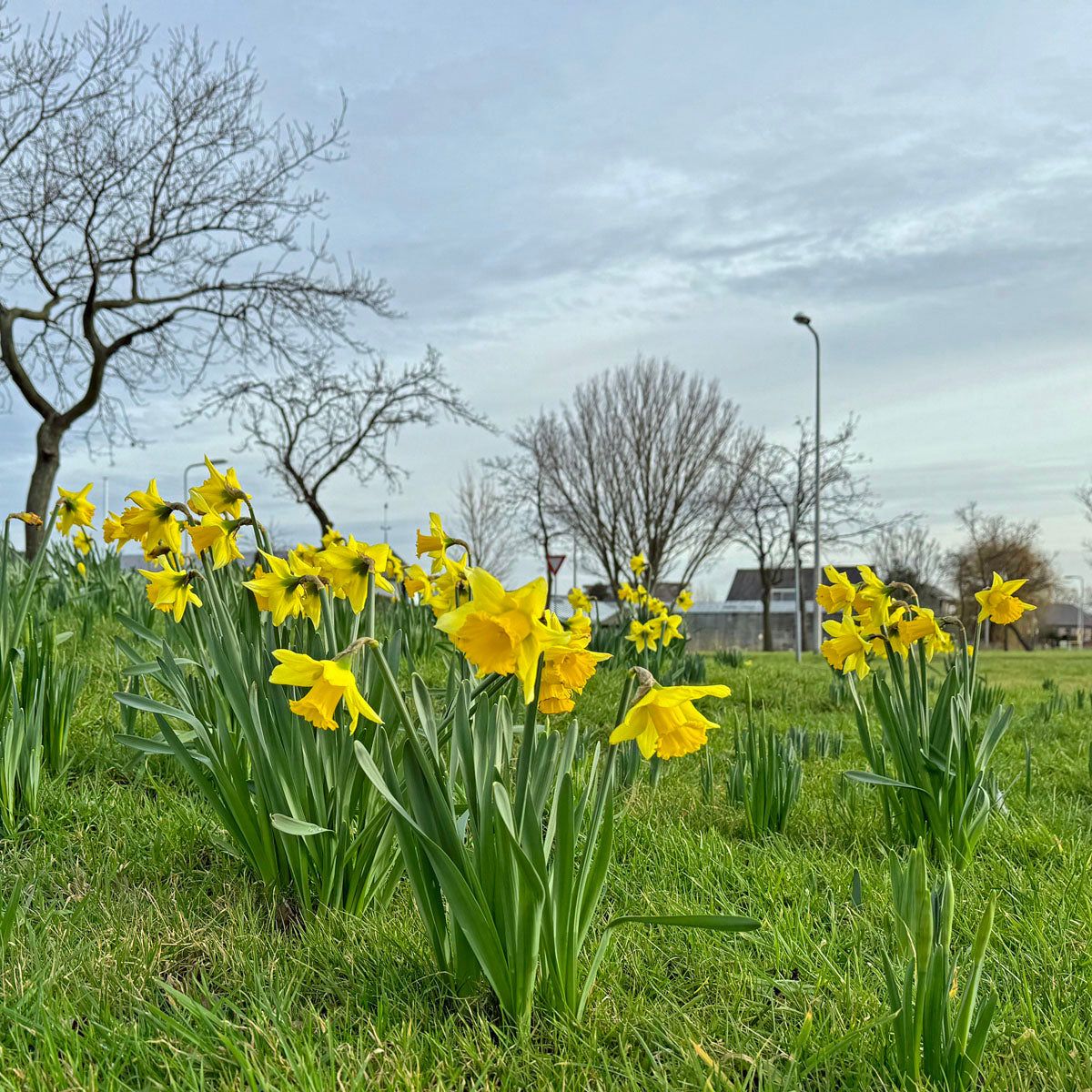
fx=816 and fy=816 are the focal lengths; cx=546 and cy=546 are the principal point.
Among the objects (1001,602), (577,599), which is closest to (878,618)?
(1001,602)

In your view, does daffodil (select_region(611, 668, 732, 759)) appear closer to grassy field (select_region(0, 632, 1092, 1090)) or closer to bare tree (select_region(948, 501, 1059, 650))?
grassy field (select_region(0, 632, 1092, 1090))

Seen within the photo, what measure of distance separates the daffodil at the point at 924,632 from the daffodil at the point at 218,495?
1.95 m

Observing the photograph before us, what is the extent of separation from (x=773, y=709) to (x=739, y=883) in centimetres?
339

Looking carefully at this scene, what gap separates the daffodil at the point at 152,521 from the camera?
211 centimetres

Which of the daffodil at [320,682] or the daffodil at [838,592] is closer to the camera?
the daffodil at [320,682]

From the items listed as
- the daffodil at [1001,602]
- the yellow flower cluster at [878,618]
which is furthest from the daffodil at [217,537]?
the daffodil at [1001,602]

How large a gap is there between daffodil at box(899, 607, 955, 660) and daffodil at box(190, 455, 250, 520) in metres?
1.95

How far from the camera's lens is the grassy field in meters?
1.38

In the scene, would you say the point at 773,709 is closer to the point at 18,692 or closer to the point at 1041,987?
the point at 1041,987

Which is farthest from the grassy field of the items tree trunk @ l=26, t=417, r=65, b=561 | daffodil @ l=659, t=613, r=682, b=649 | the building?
the building

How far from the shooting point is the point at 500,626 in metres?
1.25

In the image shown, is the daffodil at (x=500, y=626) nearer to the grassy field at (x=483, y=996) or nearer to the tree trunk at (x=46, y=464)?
the grassy field at (x=483, y=996)

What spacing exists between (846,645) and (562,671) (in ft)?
4.53

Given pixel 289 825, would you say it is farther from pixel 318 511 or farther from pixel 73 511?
pixel 318 511
